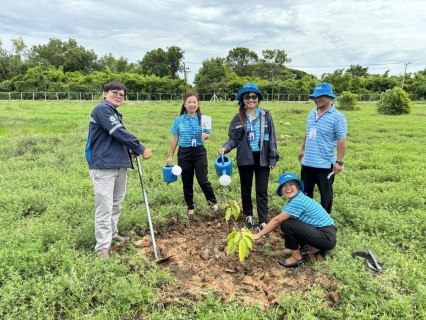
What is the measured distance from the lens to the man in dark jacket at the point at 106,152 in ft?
9.66

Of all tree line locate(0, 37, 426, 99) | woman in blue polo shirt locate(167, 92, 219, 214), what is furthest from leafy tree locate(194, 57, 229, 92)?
woman in blue polo shirt locate(167, 92, 219, 214)

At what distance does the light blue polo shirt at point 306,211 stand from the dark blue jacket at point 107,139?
5.40 ft

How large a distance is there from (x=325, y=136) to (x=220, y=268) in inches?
76.8

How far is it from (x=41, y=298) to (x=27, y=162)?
5.22m

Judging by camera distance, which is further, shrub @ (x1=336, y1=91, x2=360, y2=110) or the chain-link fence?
the chain-link fence

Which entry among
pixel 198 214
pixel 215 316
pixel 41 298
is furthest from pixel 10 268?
pixel 198 214

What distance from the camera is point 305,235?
290 cm

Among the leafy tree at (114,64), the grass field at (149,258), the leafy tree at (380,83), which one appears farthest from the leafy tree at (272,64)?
the grass field at (149,258)

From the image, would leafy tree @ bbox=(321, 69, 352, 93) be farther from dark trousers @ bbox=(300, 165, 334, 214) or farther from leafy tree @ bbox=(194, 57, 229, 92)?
dark trousers @ bbox=(300, 165, 334, 214)

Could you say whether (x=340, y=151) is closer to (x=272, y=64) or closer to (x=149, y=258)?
(x=149, y=258)

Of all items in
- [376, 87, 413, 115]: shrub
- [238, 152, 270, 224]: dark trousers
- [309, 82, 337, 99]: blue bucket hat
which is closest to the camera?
[309, 82, 337, 99]: blue bucket hat

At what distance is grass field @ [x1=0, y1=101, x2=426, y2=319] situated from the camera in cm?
232

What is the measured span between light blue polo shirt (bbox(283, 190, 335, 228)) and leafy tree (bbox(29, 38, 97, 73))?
186 ft

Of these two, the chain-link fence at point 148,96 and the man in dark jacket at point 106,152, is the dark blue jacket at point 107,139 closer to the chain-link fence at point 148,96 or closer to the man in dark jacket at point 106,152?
the man in dark jacket at point 106,152
